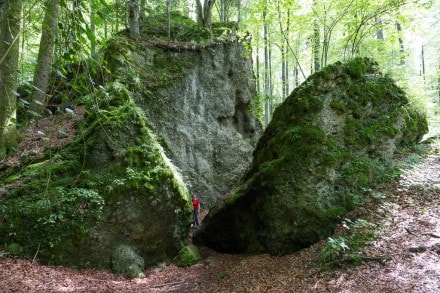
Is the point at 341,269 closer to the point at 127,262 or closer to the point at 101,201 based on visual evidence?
the point at 127,262

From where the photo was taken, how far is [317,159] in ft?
24.8

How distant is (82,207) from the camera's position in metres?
7.71

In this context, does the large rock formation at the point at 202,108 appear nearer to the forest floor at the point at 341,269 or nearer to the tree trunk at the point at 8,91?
the tree trunk at the point at 8,91

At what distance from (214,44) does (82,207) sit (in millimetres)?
10787

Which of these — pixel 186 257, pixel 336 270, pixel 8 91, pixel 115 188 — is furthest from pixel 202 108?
pixel 336 270

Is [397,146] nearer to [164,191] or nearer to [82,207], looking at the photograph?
[164,191]

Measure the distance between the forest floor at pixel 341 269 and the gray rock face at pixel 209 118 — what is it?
600 cm

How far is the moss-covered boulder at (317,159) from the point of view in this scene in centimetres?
722

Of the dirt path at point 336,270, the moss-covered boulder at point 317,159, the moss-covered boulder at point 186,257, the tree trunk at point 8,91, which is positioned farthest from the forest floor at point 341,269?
the tree trunk at point 8,91

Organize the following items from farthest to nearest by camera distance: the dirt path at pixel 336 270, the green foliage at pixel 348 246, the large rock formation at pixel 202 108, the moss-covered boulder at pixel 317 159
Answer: the large rock formation at pixel 202 108
the moss-covered boulder at pixel 317 159
the green foliage at pixel 348 246
the dirt path at pixel 336 270

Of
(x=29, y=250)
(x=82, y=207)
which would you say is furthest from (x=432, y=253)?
(x=29, y=250)

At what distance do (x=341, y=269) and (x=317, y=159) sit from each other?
280cm

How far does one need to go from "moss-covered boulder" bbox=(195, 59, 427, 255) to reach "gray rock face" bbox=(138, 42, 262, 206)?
4.52 meters

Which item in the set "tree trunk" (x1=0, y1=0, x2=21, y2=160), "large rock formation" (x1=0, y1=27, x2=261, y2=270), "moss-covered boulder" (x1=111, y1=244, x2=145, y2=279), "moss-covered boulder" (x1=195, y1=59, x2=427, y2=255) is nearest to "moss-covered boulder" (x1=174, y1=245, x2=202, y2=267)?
"large rock formation" (x1=0, y1=27, x2=261, y2=270)
